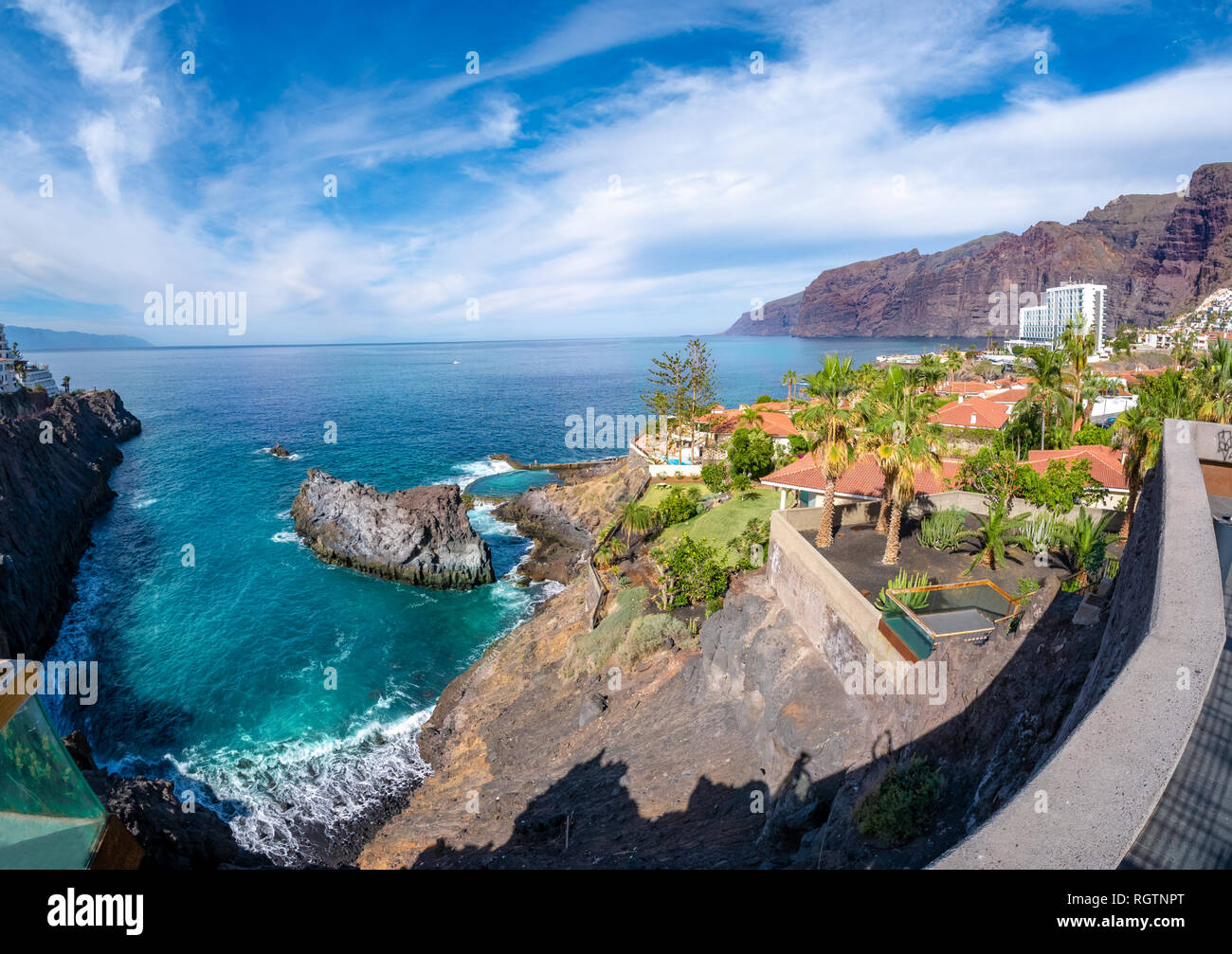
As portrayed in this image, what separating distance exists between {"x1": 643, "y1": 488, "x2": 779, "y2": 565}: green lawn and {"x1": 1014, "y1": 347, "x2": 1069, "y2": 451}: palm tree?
16.5 meters

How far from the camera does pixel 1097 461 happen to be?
28.3 meters

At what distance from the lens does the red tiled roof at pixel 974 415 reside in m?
47.8

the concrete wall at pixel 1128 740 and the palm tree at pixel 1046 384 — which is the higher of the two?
the palm tree at pixel 1046 384

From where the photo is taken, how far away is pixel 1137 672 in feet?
17.3

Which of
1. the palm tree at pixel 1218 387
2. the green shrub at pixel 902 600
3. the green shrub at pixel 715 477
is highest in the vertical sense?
the palm tree at pixel 1218 387

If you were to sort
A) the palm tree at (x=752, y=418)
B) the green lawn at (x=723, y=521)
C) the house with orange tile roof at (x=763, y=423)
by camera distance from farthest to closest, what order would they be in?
the palm tree at (x=752, y=418), the house with orange tile roof at (x=763, y=423), the green lawn at (x=723, y=521)

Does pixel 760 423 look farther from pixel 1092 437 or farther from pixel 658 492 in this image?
pixel 1092 437

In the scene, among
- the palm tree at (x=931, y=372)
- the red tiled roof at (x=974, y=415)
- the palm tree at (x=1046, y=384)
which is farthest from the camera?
the palm tree at (x=931, y=372)

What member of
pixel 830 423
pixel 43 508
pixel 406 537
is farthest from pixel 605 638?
pixel 43 508

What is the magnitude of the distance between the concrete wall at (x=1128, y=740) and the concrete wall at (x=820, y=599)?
8518 mm

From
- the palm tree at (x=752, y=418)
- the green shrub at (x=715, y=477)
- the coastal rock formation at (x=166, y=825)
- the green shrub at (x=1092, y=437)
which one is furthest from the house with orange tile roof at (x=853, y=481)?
the coastal rock formation at (x=166, y=825)

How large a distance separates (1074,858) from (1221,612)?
3.38 m

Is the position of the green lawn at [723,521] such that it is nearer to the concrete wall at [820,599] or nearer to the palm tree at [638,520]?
the palm tree at [638,520]
